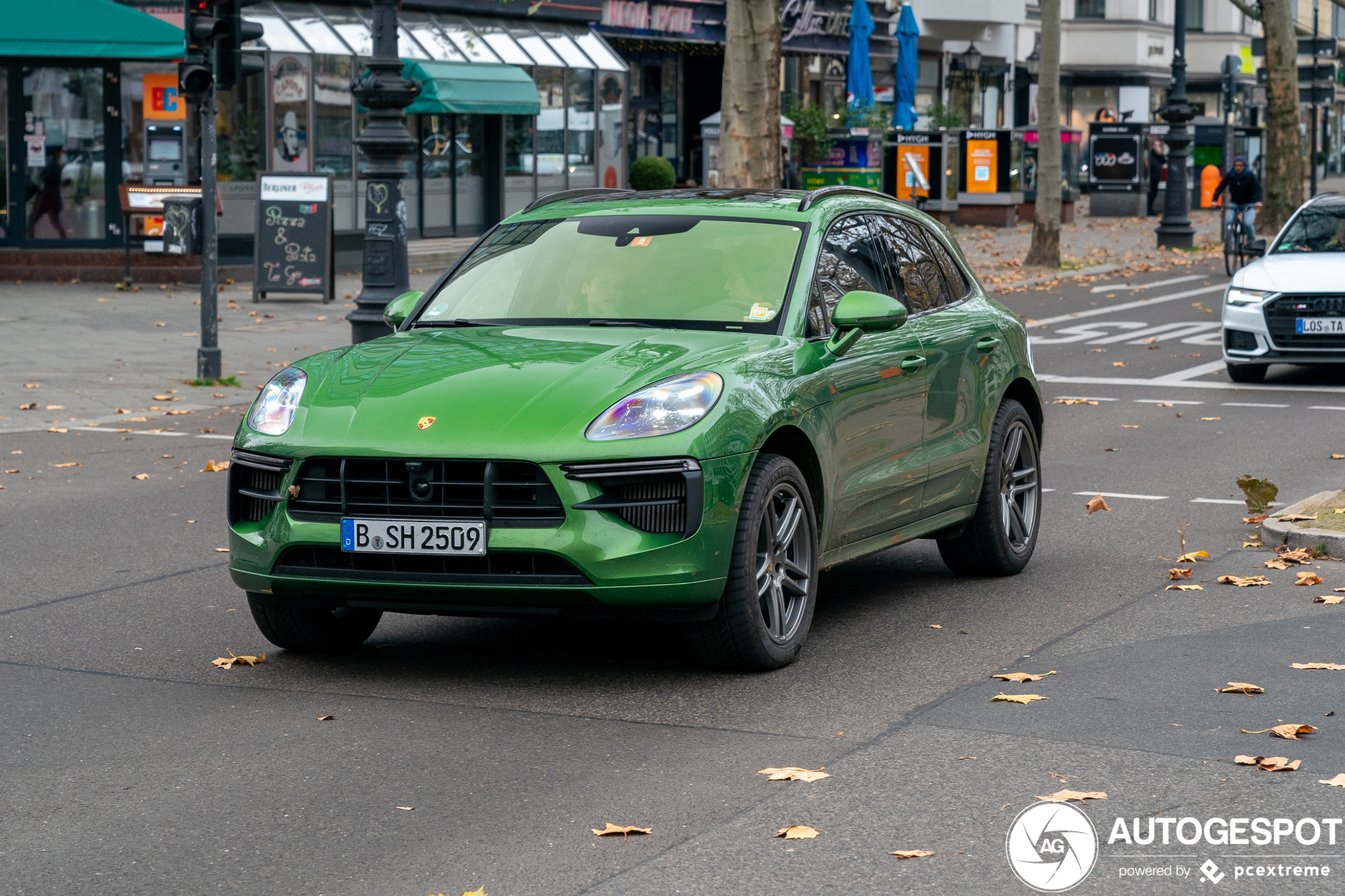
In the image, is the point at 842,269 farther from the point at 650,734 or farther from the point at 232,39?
the point at 232,39

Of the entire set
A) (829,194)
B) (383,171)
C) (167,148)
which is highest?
(167,148)

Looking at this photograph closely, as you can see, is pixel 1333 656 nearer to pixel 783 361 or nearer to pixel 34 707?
pixel 783 361

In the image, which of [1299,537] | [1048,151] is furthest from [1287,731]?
[1048,151]

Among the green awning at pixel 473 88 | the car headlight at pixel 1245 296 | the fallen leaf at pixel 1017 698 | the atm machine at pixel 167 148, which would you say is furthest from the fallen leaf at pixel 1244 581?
the green awning at pixel 473 88

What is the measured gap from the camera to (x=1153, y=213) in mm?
50938

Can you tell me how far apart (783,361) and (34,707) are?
2.66m

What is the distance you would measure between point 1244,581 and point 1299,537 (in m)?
0.88

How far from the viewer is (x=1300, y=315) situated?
15953 mm

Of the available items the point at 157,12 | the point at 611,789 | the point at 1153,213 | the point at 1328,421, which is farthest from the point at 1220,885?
the point at 1153,213

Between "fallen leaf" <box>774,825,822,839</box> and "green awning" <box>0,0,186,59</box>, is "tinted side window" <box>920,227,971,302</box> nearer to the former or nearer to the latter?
"fallen leaf" <box>774,825,822,839</box>

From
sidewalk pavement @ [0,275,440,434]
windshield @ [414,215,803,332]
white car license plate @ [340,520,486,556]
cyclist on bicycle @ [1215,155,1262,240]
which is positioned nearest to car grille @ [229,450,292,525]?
white car license plate @ [340,520,486,556]

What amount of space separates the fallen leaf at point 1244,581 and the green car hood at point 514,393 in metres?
2.52

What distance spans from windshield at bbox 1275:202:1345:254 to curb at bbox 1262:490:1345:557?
830 centimetres

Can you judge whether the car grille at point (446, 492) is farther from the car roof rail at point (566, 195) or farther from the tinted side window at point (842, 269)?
the car roof rail at point (566, 195)
